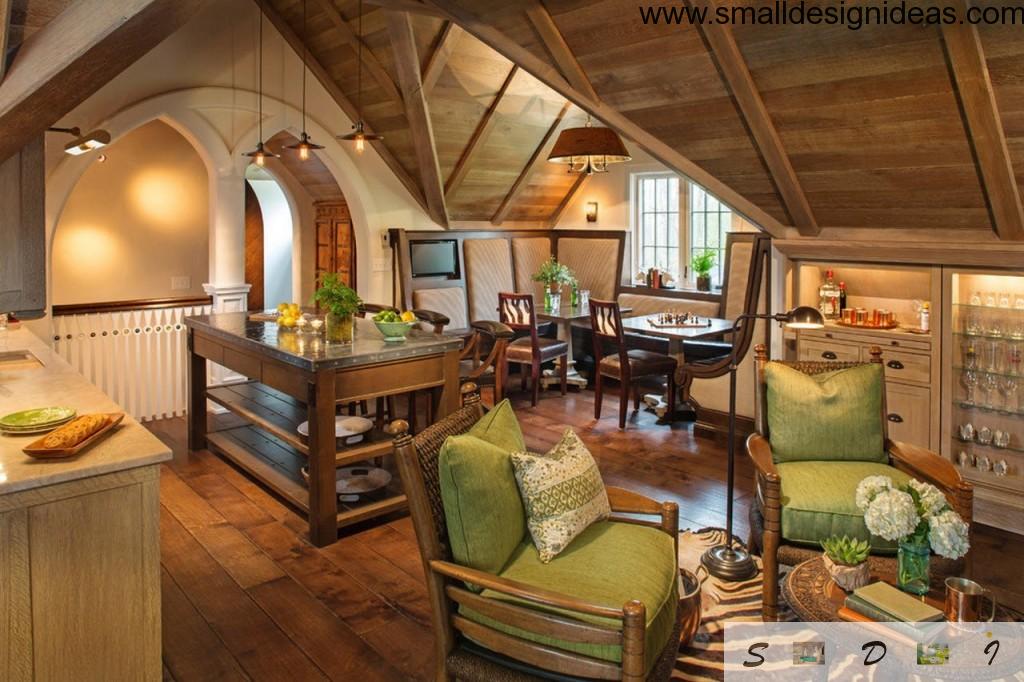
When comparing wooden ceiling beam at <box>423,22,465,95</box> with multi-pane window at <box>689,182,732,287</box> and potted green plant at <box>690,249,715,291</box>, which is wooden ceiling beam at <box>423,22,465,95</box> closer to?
multi-pane window at <box>689,182,732,287</box>

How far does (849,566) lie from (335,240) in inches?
304

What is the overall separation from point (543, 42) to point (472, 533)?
121 inches

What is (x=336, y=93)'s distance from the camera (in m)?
6.83

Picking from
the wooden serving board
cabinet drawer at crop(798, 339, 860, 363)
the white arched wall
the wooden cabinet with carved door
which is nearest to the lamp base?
cabinet drawer at crop(798, 339, 860, 363)

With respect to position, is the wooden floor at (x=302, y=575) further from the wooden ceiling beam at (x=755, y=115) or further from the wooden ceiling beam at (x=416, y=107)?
the wooden ceiling beam at (x=416, y=107)

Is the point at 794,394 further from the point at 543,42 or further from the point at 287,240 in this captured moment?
the point at 287,240

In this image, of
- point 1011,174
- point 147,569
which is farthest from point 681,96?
point 147,569

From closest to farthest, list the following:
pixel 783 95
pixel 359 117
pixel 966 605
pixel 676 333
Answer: pixel 966 605, pixel 783 95, pixel 676 333, pixel 359 117

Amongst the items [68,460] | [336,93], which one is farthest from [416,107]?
[68,460]

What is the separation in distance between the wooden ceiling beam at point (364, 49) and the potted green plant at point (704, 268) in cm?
323

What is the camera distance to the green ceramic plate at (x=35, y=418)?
2656 millimetres

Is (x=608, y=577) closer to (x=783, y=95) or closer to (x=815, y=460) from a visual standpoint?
(x=815, y=460)

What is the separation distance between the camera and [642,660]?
6.42 feet

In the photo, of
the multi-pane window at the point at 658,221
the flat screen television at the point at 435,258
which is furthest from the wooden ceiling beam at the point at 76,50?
the multi-pane window at the point at 658,221
